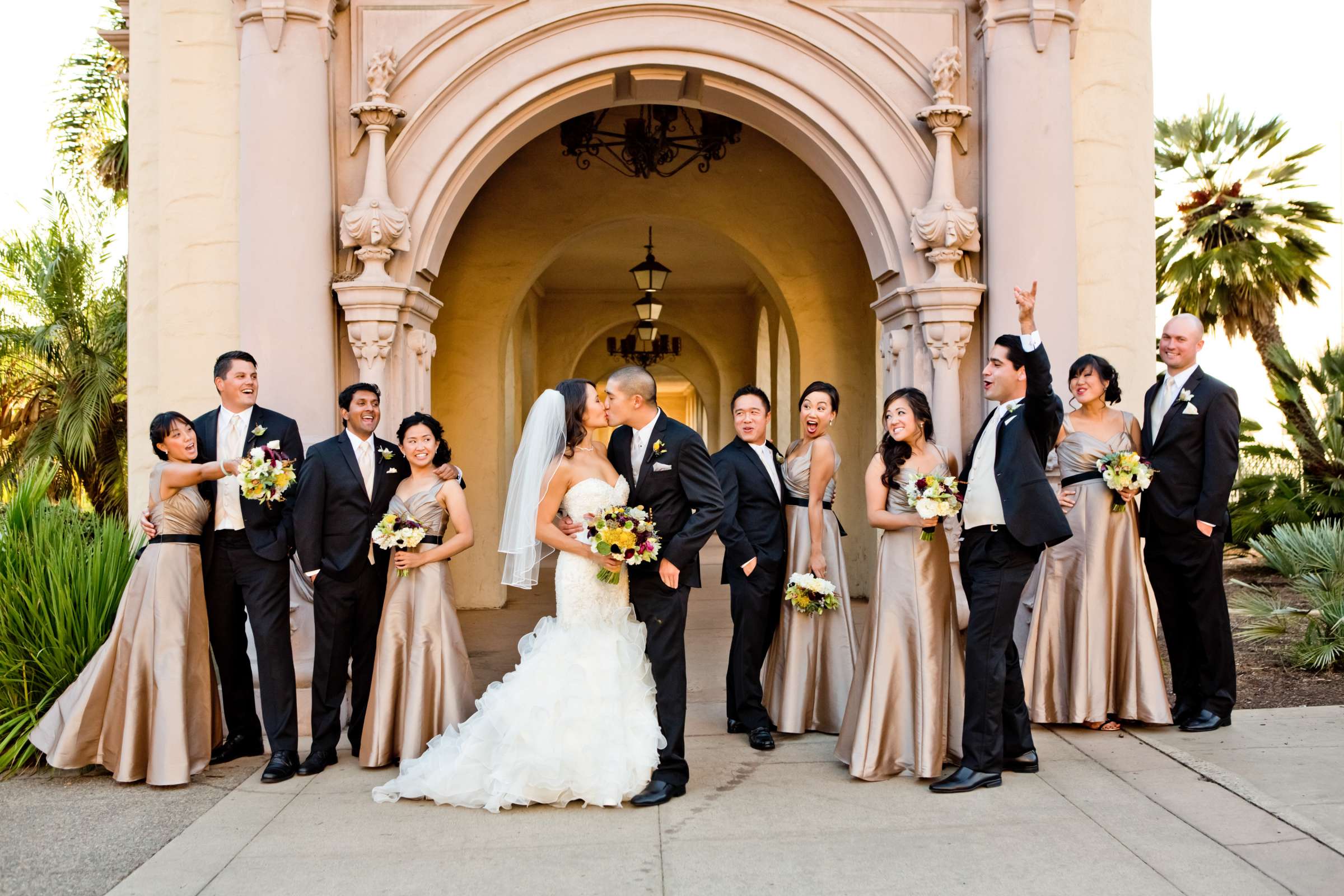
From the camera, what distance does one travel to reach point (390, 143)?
26.5ft

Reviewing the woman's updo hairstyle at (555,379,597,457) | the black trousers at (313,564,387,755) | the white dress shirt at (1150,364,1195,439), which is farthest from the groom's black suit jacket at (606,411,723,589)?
the white dress shirt at (1150,364,1195,439)

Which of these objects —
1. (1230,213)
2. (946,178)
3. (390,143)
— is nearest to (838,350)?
(946,178)

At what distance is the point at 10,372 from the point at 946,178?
569 inches

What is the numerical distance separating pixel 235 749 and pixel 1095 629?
4928 mm

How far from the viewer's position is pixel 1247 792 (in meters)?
5.25

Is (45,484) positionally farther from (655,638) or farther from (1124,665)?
(1124,665)

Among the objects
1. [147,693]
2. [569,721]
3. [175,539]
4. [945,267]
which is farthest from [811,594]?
[147,693]

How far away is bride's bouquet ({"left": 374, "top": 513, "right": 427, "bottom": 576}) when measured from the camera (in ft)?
19.3

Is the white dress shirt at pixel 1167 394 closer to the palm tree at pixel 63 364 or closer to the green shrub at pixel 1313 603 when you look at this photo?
the green shrub at pixel 1313 603

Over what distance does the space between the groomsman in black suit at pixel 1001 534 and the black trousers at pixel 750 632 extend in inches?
52.3

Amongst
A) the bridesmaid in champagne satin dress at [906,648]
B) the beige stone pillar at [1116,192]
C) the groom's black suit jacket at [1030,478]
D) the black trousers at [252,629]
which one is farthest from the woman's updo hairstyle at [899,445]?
the black trousers at [252,629]

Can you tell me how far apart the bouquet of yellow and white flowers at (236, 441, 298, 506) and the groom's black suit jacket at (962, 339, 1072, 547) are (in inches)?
143

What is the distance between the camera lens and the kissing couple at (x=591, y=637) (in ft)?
17.1

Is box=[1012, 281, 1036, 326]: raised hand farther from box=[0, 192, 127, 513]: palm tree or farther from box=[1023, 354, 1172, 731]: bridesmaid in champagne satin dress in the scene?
box=[0, 192, 127, 513]: palm tree
